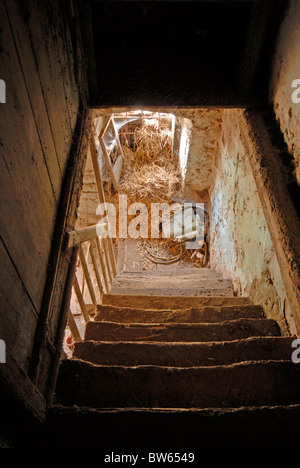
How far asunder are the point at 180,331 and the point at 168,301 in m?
0.97

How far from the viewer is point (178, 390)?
1.68 metres

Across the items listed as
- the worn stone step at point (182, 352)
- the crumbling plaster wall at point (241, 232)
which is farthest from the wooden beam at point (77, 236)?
the crumbling plaster wall at point (241, 232)

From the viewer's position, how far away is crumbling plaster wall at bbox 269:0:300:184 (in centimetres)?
208

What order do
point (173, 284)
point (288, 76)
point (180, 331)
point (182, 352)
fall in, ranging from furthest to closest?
point (173, 284) < point (180, 331) < point (288, 76) < point (182, 352)

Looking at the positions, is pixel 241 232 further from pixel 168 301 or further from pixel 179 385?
pixel 179 385

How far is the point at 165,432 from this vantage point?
53.1 inches

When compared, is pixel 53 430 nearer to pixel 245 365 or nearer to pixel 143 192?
pixel 245 365

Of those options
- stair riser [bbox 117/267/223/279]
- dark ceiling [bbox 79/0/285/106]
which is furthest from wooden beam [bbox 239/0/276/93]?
stair riser [bbox 117/267/223/279]

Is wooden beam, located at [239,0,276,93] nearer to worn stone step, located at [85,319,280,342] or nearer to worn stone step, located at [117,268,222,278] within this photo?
worn stone step, located at [85,319,280,342]

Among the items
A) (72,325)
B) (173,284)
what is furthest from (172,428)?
(173,284)

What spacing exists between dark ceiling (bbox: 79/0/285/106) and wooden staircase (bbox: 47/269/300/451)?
2.11m

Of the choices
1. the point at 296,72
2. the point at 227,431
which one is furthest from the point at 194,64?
the point at 227,431

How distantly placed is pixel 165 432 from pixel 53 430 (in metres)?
0.52

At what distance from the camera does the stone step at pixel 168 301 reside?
3271mm
